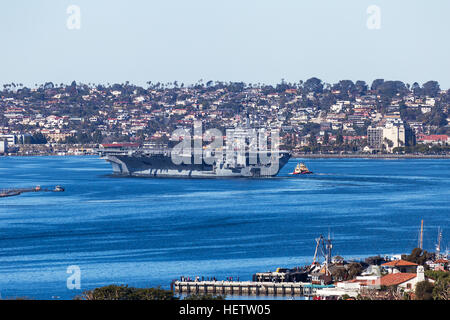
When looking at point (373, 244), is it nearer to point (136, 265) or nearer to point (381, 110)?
point (136, 265)

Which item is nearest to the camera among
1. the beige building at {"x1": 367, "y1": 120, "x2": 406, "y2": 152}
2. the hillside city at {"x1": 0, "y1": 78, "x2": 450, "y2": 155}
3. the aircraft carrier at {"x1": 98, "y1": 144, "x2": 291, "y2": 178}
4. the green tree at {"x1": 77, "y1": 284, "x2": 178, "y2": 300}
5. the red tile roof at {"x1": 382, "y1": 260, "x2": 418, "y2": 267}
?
the green tree at {"x1": 77, "y1": 284, "x2": 178, "y2": 300}

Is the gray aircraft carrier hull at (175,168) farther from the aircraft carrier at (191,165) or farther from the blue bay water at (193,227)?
the blue bay water at (193,227)

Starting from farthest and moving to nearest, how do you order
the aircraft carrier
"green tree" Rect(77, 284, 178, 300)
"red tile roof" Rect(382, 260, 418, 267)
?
the aircraft carrier < "red tile roof" Rect(382, 260, 418, 267) < "green tree" Rect(77, 284, 178, 300)

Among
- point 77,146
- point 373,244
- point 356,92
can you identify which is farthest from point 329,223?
point 356,92

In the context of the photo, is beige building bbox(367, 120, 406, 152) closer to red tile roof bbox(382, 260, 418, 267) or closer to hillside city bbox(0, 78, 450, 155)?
hillside city bbox(0, 78, 450, 155)

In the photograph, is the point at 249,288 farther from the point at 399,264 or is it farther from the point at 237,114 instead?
the point at 237,114

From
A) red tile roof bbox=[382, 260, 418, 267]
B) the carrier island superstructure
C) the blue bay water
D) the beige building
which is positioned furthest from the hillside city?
red tile roof bbox=[382, 260, 418, 267]
